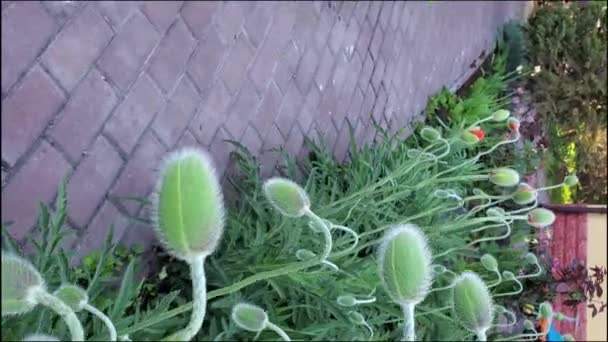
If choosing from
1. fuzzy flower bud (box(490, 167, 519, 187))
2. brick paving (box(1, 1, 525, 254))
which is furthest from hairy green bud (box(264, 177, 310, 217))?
fuzzy flower bud (box(490, 167, 519, 187))

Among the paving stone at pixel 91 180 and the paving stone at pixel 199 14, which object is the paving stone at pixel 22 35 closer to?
the paving stone at pixel 91 180

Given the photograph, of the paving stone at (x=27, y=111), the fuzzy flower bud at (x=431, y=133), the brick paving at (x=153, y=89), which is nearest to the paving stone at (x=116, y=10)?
the brick paving at (x=153, y=89)

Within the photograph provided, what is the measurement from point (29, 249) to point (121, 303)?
34 centimetres

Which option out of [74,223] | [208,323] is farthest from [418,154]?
[74,223]

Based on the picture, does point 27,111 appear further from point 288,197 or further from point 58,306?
point 58,306

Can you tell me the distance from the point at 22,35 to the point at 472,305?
0.98m

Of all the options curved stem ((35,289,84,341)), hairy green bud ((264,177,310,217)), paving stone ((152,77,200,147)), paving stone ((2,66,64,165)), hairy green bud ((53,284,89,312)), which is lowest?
curved stem ((35,289,84,341))

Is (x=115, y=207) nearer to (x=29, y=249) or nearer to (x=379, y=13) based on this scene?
(x=29, y=249)

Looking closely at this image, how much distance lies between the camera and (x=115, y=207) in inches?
59.3

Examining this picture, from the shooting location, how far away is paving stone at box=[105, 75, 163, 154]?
1.51 meters

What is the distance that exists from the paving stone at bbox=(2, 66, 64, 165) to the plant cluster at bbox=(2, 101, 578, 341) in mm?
220

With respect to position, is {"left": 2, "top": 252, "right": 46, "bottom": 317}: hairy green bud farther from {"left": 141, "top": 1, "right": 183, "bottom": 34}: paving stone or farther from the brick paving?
{"left": 141, "top": 1, "right": 183, "bottom": 34}: paving stone

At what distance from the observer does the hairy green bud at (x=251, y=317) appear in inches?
32.8

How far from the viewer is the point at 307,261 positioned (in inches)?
39.1
